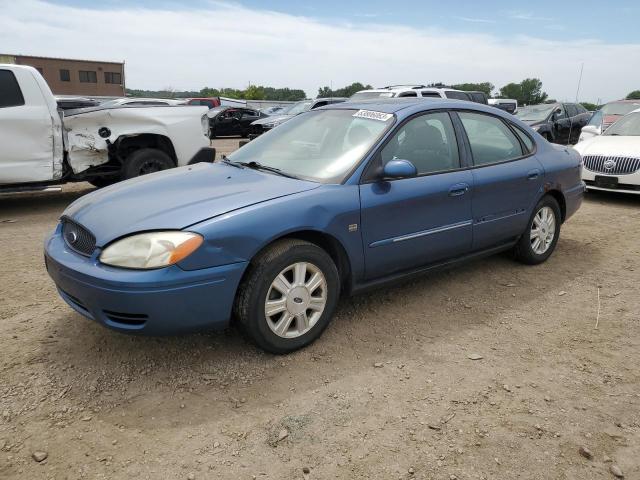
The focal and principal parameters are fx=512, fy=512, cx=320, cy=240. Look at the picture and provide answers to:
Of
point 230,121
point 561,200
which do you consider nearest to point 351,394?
point 561,200

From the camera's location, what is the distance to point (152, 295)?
2596mm

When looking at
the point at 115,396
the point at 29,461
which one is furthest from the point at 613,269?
the point at 29,461

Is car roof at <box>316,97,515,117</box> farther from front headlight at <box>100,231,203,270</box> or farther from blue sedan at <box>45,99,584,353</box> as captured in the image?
front headlight at <box>100,231,203,270</box>

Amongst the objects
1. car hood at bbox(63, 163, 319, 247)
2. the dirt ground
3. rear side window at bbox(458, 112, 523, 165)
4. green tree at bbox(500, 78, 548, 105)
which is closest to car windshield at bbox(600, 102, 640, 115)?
rear side window at bbox(458, 112, 523, 165)

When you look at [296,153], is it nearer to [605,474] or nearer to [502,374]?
[502,374]

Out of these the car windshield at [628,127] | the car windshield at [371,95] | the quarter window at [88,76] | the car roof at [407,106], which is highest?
the quarter window at [88,76]

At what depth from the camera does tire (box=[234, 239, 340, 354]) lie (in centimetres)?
287

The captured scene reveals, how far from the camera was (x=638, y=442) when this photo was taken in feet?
7.89

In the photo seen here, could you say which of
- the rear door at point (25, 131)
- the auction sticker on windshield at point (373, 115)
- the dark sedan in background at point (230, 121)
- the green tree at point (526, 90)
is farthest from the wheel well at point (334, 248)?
the green tree at point (526, 90)

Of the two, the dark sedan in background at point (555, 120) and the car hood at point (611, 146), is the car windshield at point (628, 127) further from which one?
the dark sedan in background at point (555, 120)

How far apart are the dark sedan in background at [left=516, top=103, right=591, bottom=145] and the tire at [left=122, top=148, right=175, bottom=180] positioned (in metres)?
11.1

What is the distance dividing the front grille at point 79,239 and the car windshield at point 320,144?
129cm

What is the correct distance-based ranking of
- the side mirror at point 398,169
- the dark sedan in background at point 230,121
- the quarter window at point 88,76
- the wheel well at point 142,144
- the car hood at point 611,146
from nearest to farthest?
the side mirror at point 398,169 → the wheel well at point 142,144 → the car hood at point 611,146 → the dark sedan in background at point 230,121 → the quarter window at point 88,76

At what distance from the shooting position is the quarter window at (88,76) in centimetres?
5641
